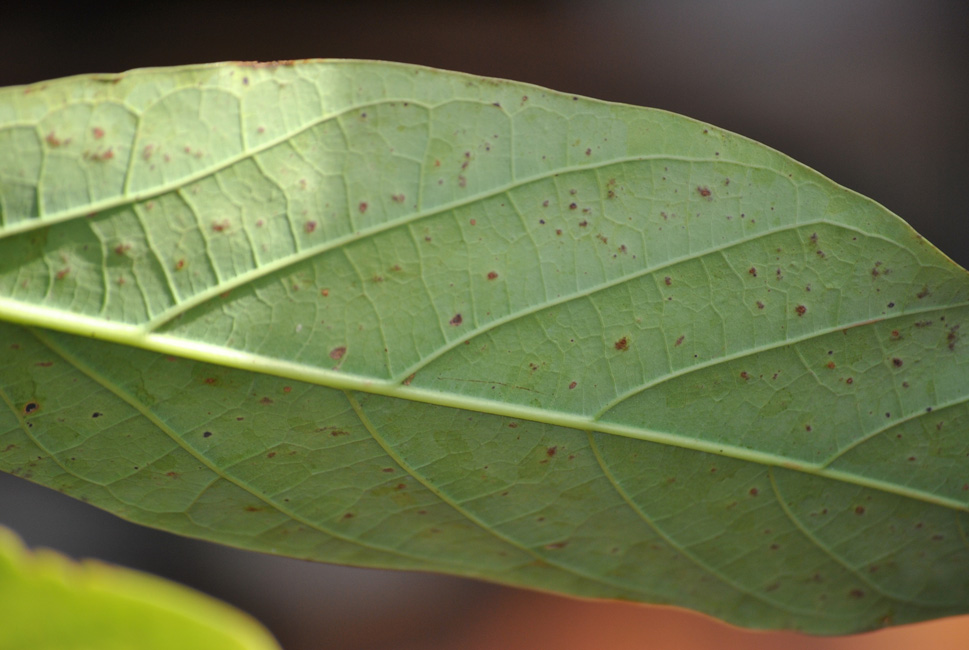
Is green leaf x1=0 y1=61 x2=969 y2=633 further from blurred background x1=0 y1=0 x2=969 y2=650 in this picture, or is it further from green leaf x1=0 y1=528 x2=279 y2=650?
blurred background x1=0 y1=0 x2=969 y2=650

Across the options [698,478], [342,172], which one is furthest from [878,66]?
[342,172]

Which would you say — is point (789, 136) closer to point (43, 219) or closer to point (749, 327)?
point (749, 327)

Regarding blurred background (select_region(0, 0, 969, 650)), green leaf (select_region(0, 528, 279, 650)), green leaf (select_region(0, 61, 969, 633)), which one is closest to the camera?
green leaf (select_region(0, 528, 279, 650))

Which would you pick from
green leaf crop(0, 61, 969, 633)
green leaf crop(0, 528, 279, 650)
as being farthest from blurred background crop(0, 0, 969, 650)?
green leaf crop(0, 528, 279, 650)

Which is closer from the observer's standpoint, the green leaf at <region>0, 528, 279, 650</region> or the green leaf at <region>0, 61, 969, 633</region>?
the green leaf at <region>0, 528, 279, 650</region>

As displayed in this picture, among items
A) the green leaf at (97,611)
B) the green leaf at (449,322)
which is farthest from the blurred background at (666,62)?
the green leaf at (97,611)

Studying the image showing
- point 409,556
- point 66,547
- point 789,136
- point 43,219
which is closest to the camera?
point 43,219
